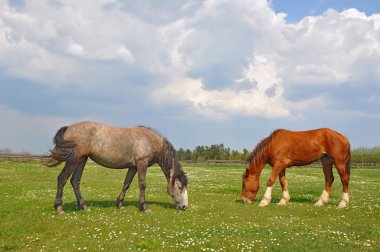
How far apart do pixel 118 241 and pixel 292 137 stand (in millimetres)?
10805

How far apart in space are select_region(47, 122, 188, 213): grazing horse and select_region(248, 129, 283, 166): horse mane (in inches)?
159

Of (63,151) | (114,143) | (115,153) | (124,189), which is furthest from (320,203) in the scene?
(63,151)

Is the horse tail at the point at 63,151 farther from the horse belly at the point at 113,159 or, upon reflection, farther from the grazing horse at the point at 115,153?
the horse belly at the point at 113,159

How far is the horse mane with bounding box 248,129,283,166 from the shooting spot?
681 inches

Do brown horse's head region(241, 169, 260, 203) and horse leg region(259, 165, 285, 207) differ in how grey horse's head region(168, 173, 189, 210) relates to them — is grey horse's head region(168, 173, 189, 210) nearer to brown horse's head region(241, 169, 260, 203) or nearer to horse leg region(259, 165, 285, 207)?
brown horse's head region(241, 169, 260, 203)

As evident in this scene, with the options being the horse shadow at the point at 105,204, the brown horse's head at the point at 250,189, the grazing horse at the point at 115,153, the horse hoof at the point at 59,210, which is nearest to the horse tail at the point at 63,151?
the grazing horse at the point at 115,153

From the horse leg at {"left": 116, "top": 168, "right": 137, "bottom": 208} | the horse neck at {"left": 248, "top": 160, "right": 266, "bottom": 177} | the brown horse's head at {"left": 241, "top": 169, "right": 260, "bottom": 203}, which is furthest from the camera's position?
the horse neck at {"left": 248, "top": 160, "right": 266, "bottom": 177}

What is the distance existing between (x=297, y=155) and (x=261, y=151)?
1.70 m

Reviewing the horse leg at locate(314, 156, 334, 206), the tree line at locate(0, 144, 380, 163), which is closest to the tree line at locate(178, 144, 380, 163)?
the tree line at locate(0, 144, 380, 163)

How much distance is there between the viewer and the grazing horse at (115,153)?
1348 cm

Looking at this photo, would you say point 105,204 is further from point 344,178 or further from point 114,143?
point 344,178

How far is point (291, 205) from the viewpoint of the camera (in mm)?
16453

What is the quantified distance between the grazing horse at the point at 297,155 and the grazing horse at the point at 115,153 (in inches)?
157

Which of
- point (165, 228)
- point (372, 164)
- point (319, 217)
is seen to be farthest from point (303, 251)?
point (372, 164)
